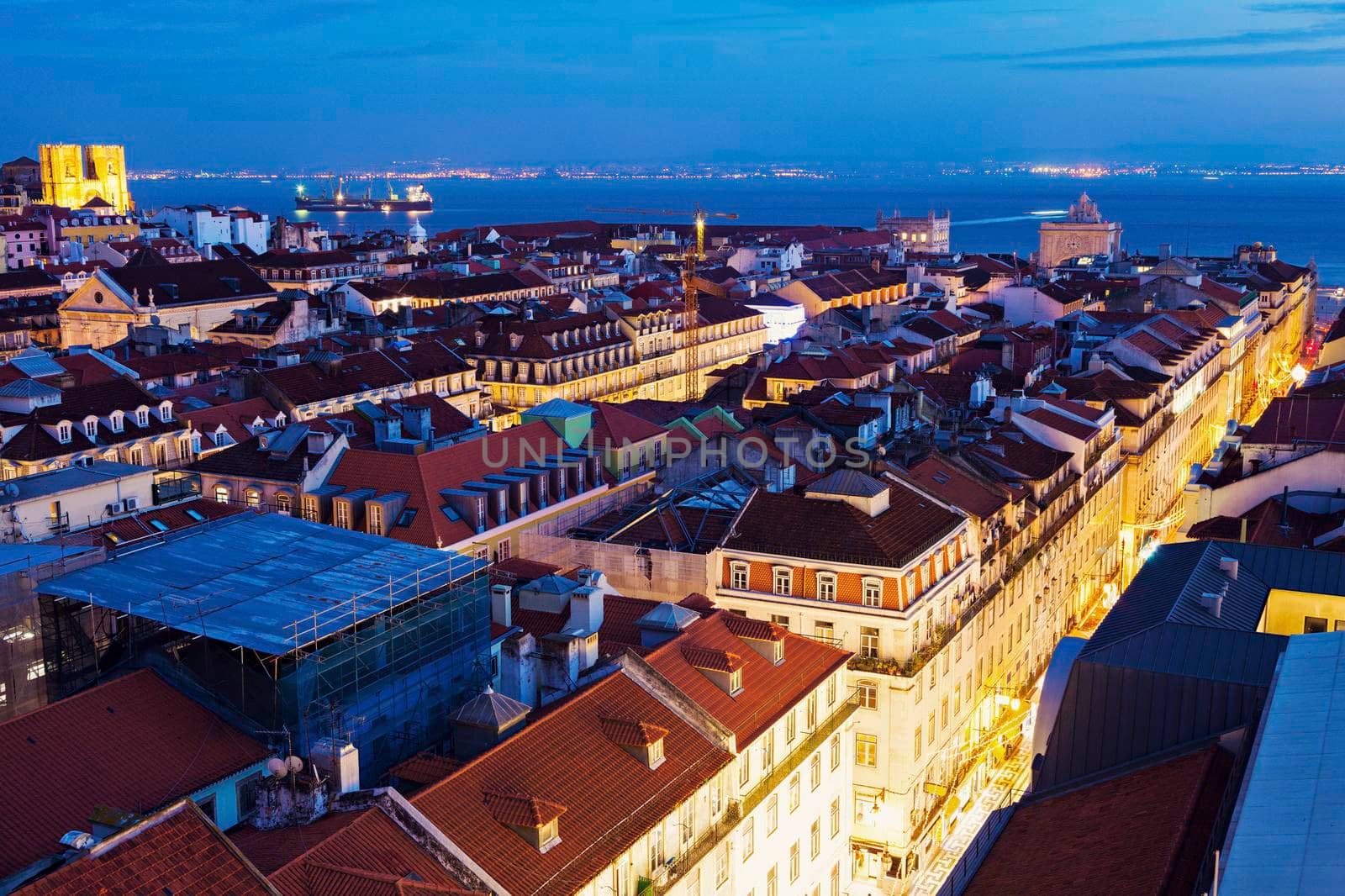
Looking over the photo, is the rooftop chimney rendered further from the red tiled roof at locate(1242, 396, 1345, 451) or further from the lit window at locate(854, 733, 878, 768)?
the red tiled roof at locate(1242, 396, 1345, 451)

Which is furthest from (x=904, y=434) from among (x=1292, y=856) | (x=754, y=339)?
(x=754, y=339)

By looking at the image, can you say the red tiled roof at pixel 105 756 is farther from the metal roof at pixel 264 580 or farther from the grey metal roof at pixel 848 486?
the grey metal roof at pixel 848 486

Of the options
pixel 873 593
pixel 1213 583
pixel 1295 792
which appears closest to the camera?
pixel 1295 792

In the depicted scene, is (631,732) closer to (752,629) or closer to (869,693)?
(752,629)

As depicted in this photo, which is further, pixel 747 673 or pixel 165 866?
pixel 747 673

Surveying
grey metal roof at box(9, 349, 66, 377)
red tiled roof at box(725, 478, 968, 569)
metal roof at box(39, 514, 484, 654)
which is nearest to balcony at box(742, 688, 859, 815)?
red tiled roof at box(725, 478, 968, 569)

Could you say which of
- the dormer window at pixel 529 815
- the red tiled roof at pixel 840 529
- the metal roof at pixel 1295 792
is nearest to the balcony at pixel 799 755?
the red tiled roof at pixel 840 529

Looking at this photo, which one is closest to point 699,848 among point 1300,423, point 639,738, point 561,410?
point 639,738

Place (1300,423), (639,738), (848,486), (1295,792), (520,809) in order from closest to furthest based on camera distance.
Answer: (1295,792), (520,809), (639,738), (848,486), (1300,423)
